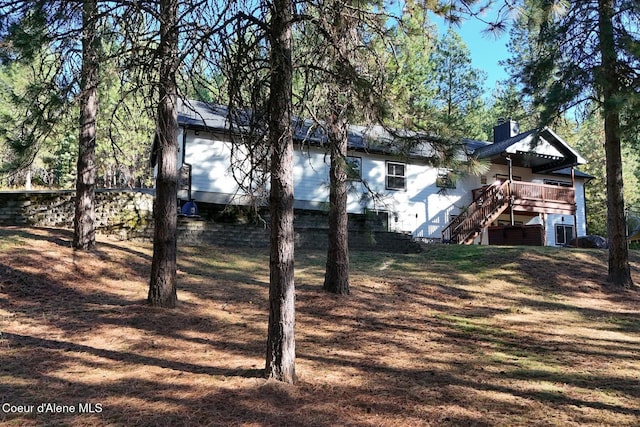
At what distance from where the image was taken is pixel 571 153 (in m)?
20.8

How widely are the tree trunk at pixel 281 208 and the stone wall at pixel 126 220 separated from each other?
8761 mm

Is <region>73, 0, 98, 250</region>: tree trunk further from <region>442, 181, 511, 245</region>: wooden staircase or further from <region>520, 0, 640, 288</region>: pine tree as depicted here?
<region>442, 181, 511, 245</region>: wooden staircase

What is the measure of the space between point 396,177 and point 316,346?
14.3 metres

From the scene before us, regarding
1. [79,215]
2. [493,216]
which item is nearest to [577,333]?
[79,215]

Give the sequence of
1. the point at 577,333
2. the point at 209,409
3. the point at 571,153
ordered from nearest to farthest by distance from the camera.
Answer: the point at 209,409 → the point at 577,333 → the point at 571,153

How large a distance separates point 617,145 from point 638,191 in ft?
129

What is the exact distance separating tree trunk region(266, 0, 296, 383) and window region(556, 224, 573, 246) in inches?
870

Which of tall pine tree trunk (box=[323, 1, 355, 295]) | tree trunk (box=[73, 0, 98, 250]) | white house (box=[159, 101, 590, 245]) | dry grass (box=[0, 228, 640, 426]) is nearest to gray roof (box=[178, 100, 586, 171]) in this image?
white house (box=[159, 101, 590, 245])

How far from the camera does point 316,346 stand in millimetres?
6086

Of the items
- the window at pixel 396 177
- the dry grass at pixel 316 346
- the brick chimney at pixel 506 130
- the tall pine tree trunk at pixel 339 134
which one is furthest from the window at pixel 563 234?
the tall pine tree trunk at pixel 339 134

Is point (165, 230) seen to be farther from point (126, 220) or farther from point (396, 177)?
point (396, 177)

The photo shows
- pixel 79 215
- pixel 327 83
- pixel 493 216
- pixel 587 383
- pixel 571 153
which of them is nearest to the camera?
pixel 587 383

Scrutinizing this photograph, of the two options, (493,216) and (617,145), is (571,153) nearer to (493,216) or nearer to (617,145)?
(493,216)

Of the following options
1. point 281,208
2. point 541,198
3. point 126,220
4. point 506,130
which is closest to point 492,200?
point 541,198
